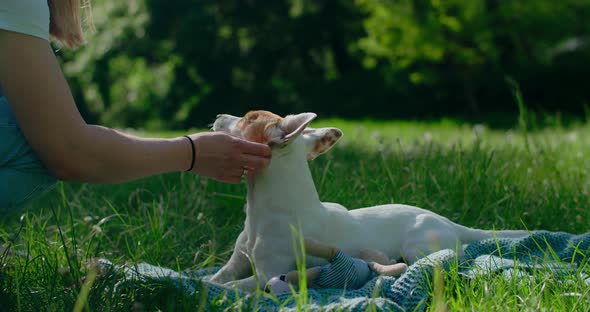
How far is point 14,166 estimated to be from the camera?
2.07 meters

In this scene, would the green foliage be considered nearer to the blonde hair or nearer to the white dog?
the white dog

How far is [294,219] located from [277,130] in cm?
32

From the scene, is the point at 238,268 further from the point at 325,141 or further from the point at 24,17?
the point at 24,17

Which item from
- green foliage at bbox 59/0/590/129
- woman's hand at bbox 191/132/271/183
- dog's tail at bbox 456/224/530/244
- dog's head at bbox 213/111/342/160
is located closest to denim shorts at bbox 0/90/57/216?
woman's hand at bbox 191/132/271/183

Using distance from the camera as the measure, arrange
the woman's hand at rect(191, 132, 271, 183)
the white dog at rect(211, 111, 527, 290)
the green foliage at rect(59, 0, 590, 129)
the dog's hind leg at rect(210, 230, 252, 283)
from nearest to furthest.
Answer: the woman's hand at rect(191, 132, 271, 183) < the white dog at rect(211, 111, 527, 290) < the dog's hind leg at rect(210, 230, 252, 283) < the green foliage at rect(59, 0, 590, 129)

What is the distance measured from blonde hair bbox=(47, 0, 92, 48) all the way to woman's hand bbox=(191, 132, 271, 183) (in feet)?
2.00

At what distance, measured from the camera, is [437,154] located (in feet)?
13.7

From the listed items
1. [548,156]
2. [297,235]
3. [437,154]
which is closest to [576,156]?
[548,156]

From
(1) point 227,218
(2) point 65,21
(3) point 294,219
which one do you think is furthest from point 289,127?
(1) point 227,218

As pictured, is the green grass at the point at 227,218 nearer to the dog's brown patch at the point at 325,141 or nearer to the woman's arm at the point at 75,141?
the woman's arm at the point at 75,141

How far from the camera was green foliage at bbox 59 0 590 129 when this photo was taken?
11.7 m

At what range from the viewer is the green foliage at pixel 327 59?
38.4 feet

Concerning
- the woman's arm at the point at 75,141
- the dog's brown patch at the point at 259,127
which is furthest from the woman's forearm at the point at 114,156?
the dog's brown patch at the point at 259,127

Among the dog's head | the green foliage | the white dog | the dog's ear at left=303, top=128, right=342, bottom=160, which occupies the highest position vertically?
the dog's head
